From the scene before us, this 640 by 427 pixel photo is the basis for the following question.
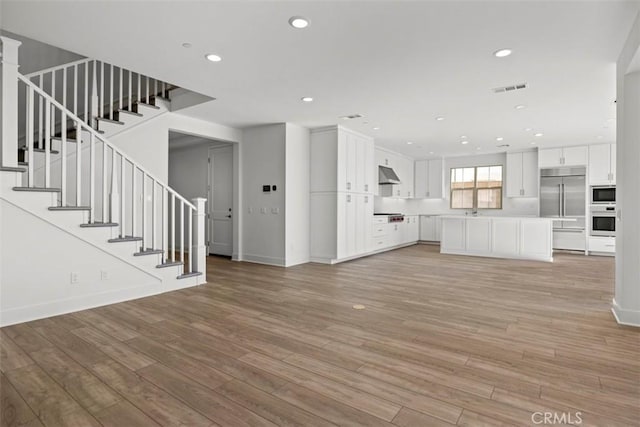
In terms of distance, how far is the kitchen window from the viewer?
31.1ft

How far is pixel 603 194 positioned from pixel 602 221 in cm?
63

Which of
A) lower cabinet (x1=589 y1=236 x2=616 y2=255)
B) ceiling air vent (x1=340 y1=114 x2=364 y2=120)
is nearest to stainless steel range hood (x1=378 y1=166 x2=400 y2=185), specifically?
ceiling air vent (x1=340 y1=114 x2=364 y2=120)

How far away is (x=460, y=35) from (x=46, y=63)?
21.4 ft

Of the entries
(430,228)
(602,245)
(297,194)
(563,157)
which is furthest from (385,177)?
(602,245)

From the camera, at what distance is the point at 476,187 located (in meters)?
9.83

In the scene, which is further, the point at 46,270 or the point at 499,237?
the point at 499,237

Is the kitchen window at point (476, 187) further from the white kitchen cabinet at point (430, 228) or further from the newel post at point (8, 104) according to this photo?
the newel post at point (8, 104)

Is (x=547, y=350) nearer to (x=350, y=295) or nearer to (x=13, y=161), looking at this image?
(x=350, y=295)

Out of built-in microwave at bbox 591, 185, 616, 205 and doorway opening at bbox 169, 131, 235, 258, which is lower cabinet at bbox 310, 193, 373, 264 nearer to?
doorway opening at bbox 169, 131, 235, 258

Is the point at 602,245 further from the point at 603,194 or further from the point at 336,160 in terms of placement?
the point at 336,160

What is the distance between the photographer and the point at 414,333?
2910 millimetres

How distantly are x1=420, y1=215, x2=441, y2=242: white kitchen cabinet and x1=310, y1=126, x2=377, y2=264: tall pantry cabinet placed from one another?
4160 millimetres

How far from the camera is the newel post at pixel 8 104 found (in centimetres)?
310

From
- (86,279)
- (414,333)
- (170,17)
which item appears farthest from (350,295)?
(170,17)
